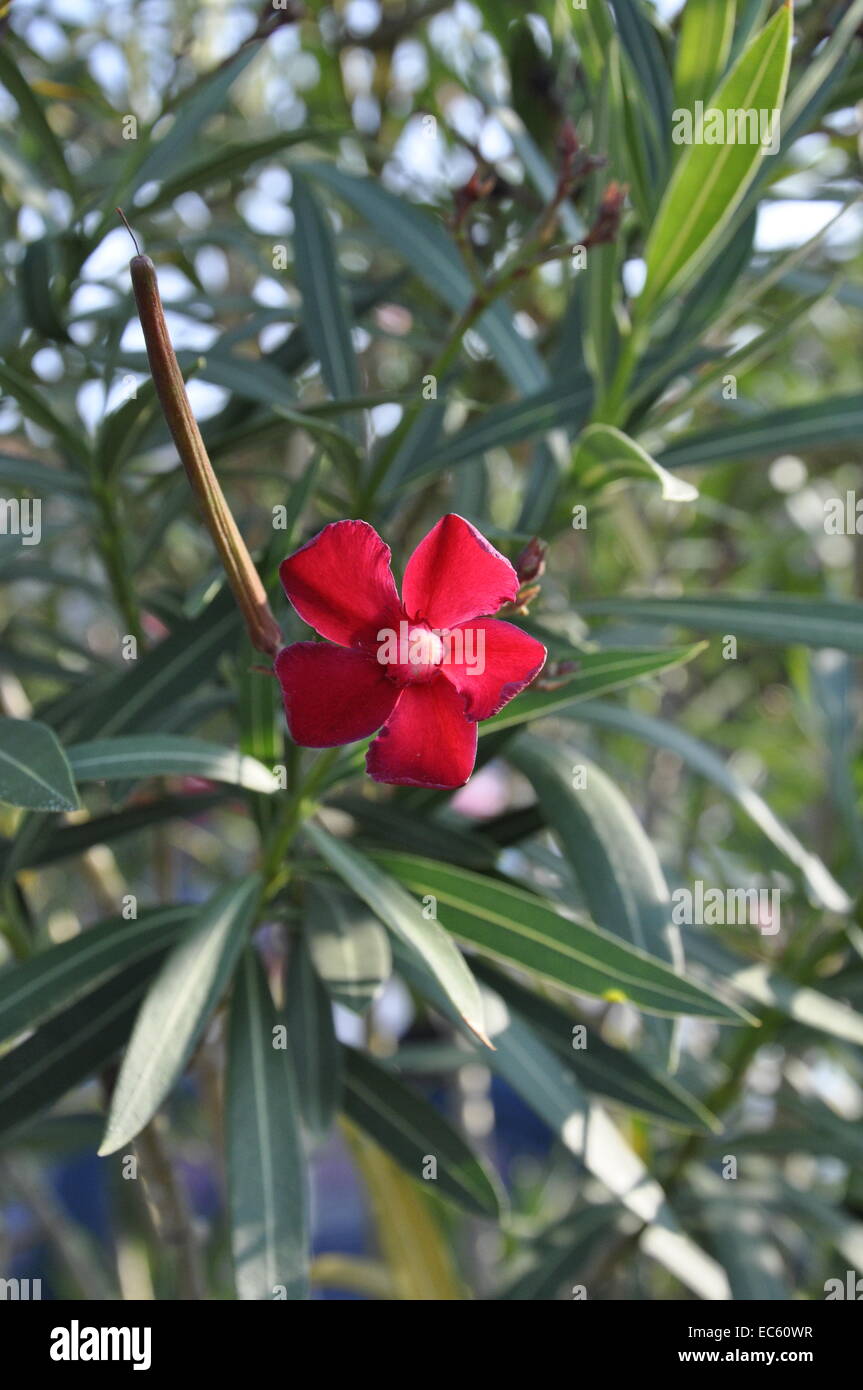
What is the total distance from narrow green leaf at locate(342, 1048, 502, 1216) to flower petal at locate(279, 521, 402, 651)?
0.55 meters

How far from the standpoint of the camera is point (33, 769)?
1.93 ft

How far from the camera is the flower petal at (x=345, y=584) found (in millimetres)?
485

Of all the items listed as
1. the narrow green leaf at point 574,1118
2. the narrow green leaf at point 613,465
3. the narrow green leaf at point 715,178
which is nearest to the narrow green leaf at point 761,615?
the narrow green leaf at point 613,465

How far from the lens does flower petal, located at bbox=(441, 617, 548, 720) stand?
494 mm

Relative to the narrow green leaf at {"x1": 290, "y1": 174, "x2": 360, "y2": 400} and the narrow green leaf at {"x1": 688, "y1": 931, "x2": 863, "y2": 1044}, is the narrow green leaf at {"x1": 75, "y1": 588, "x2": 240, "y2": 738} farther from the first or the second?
the narrow green leaf at {"x1": 688, "y1": 931, "x2": 863, "y2": 1044}

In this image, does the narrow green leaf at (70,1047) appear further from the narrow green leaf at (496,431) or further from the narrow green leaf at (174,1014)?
the narrow green leaf at (496,431)

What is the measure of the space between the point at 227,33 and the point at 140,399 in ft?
3.80

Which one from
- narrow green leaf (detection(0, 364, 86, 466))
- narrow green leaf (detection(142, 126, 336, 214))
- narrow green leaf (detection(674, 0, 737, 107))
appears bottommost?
narrow green leaf (detection(0, 364, 86, 466))

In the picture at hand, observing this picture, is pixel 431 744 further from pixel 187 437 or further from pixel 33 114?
pixel 33 114

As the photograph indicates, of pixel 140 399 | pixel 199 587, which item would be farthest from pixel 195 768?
pixel 140 399

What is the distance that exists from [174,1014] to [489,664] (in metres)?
0.30

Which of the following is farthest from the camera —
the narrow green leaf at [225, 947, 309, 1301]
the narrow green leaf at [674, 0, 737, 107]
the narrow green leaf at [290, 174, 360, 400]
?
the narrow green leaf at [290, 174, 360, 400]

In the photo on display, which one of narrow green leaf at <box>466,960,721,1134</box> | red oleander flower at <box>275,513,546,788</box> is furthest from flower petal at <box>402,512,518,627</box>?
narrow green leaf at <box>466,960,721,1134</box>
